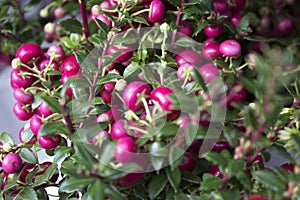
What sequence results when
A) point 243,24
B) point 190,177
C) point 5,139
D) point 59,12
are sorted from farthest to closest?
point 59,12 → point 243,24 → point 5,139 → point 190,177

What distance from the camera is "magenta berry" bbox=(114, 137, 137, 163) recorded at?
19.5 inches

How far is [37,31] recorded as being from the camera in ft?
3.57

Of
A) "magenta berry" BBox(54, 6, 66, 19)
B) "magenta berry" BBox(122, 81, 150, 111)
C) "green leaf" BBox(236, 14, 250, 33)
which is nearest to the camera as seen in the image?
"magenta berry" BBox(122, 81, 150, 111)

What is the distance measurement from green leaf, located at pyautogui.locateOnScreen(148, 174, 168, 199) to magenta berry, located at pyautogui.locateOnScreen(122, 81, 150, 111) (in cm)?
9

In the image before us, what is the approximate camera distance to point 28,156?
669 mm

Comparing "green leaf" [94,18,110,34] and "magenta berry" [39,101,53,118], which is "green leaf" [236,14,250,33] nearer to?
"green leaf" [94,18,110,34]

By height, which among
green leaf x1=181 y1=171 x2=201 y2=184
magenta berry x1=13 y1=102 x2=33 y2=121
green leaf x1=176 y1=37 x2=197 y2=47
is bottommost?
green leaf x1=181 y1=171 x2=201 y2=184

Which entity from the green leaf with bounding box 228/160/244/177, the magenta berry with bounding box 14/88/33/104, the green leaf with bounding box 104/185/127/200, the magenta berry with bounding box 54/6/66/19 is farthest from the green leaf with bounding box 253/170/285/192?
the magenta berry with bounding box 54/6/66/19

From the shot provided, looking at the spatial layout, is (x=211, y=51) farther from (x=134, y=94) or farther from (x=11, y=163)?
(x=11, y=163)

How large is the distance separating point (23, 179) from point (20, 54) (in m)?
0.20

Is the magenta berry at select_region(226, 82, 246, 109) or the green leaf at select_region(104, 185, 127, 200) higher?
the green leaf at select_region(104, 185, 127, 200)

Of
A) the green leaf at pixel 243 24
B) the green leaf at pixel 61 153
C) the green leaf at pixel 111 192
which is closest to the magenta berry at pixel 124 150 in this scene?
the green leaf at pixel 111 192

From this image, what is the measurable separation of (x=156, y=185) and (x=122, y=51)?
0.78ft

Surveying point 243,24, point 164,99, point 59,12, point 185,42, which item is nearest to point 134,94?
point 164,99
